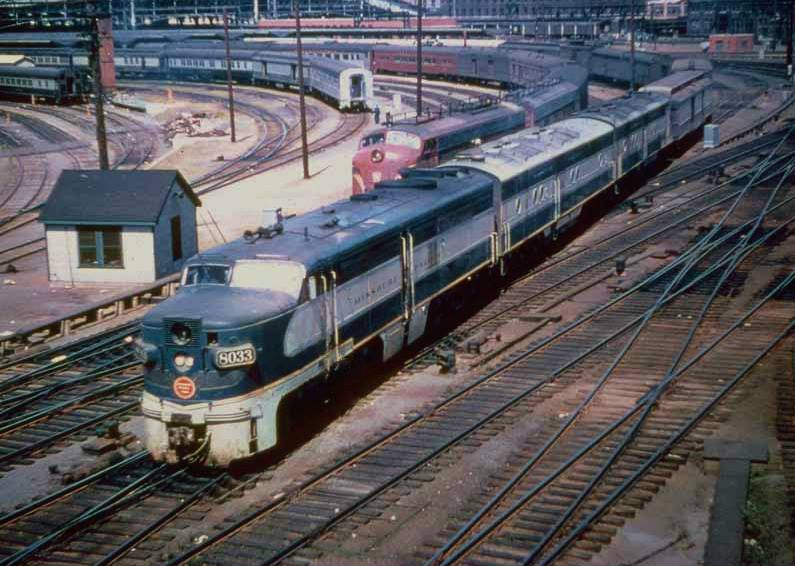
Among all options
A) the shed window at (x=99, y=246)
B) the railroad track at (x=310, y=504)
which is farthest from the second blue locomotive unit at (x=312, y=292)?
the shed window at (x=99, y=246)

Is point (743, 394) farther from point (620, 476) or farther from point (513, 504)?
point (513, 504)

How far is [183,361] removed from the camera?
13.6m

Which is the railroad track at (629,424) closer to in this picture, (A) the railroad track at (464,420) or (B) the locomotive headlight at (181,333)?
(A) the railroad track at (464,420)

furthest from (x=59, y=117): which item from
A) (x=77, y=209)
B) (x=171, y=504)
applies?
(x=171, y=504)

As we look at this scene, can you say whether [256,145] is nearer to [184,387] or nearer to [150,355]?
[150,355]

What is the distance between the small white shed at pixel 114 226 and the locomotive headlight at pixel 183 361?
44.6 feet

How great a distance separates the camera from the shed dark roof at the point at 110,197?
2677 cm

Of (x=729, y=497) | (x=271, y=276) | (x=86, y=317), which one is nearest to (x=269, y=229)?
(x=271, y=276)

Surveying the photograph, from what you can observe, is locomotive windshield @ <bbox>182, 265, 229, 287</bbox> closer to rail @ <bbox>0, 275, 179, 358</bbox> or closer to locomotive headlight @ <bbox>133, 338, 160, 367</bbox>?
locomotive headlight @ <bbox>133, 338, 160, 367</bbox>

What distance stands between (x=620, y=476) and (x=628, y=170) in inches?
960

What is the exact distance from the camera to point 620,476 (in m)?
14.2

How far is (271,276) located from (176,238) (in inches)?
566

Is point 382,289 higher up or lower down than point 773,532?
higher up

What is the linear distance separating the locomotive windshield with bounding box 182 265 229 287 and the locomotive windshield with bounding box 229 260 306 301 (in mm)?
171
